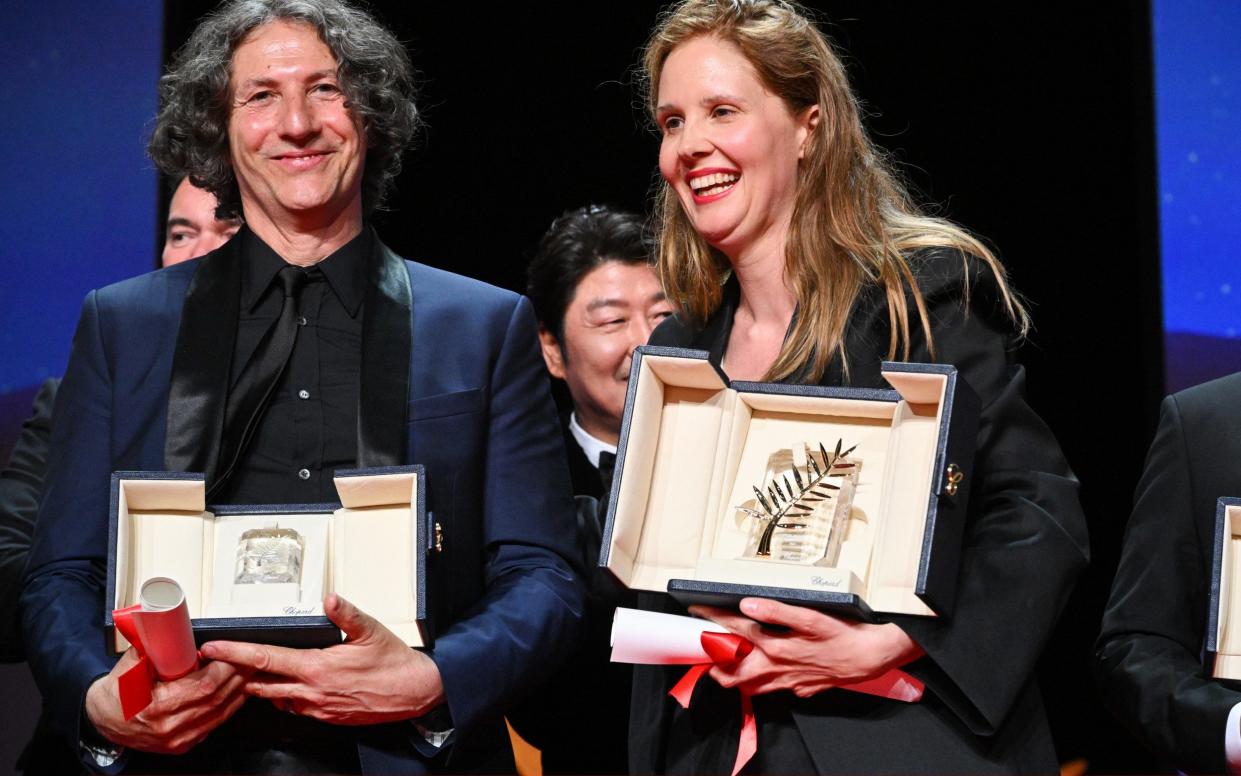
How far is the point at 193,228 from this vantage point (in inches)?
138

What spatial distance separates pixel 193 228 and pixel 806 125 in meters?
1.64

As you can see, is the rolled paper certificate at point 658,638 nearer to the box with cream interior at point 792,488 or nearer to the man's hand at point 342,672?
the box with cream interior at point 792,488

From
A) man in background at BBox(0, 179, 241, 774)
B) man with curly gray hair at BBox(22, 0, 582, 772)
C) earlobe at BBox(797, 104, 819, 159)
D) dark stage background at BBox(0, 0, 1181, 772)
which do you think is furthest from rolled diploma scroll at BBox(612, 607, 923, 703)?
dark stage background at BBox(0, 0, 1181, 772)

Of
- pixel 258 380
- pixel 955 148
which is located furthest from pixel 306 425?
pixel 955 148

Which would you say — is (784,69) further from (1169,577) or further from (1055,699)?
(1055,699)

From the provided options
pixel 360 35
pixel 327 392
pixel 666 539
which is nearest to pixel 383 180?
pixel 360 35

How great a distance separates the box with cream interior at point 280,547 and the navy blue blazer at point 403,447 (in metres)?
0.07

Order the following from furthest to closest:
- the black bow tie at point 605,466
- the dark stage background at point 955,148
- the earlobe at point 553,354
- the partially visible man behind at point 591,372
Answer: the dark stage background at point 955,148 → the earlobe at point 553,354 → the black bow tie at point 605,466 → the partially visible man behind at point 591,372

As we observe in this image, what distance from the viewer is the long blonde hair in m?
2.32

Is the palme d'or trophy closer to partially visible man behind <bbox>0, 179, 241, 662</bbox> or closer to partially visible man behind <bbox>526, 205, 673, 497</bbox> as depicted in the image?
partially visible man behind <bbox>526, 205, 673, 497</bbox>

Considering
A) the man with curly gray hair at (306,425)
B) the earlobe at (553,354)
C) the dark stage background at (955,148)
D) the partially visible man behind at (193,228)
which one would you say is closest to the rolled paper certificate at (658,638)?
the man with curly gray hair at (306,425)

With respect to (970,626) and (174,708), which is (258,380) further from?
(970,626)

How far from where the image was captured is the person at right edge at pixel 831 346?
6.83 ft

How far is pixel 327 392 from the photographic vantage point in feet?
8.10
